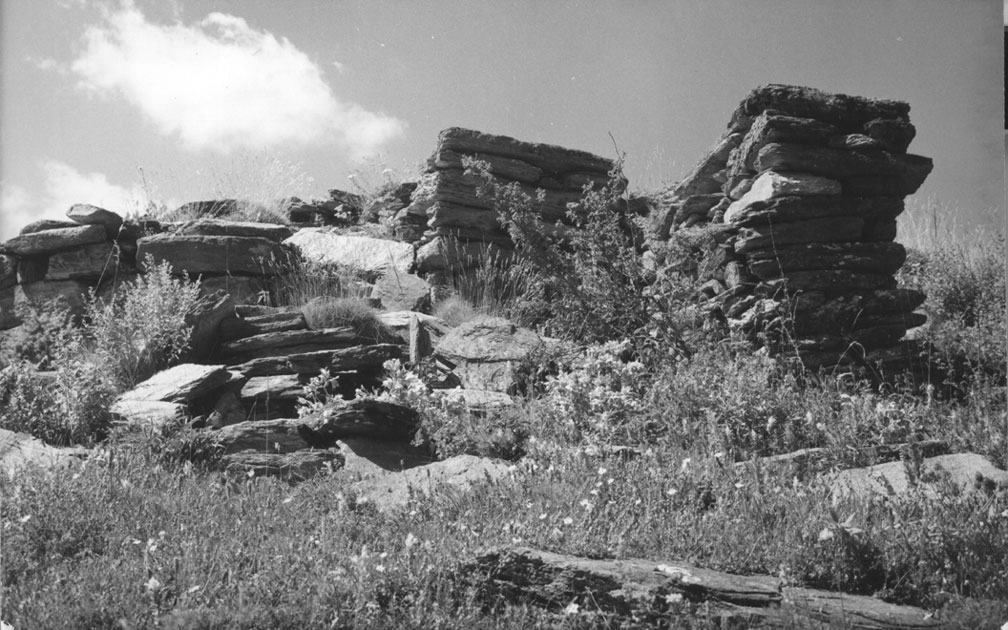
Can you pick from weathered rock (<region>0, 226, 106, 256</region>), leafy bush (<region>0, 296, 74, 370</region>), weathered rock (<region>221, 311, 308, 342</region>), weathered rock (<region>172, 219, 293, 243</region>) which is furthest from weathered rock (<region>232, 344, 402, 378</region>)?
weathered rock (<region>0, 226, 106, 256</region>)

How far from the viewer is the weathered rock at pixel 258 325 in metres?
8.04

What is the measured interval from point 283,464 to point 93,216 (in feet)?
17.7

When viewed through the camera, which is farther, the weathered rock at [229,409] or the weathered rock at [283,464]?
the weathered rock at [229,409]

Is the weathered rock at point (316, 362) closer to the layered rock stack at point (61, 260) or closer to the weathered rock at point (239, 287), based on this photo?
the weathered rock at point (239, 287)

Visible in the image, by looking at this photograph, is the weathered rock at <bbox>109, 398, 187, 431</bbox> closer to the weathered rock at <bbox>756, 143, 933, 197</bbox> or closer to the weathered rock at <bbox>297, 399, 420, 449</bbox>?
the weathered rock at <bbox>297, 399, 420, 449</bbox>

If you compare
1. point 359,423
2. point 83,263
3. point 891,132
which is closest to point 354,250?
point 83,263

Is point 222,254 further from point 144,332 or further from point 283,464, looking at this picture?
point 283,464

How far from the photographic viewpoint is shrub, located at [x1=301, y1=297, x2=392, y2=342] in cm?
852

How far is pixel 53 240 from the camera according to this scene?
9.30 metres

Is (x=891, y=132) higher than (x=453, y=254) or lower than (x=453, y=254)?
higher

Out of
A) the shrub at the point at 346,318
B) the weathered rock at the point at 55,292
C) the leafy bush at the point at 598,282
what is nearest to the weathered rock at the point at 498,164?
the leafy bush at the point at 598,282

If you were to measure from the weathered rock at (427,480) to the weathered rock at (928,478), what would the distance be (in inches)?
76.3

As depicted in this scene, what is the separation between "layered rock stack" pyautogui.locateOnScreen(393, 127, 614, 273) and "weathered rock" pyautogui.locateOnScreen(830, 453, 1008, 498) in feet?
22.0

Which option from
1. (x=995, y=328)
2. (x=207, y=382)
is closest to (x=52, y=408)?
(x=207, y=382)
